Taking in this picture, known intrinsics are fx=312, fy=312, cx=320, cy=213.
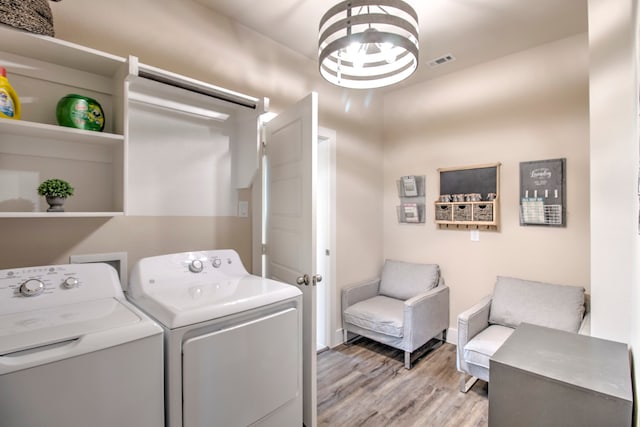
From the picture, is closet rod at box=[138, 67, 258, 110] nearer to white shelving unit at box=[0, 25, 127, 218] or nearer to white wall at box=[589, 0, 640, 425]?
white shelving unit at box=[0, 25, 127, 218]

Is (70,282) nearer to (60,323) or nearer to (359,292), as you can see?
(60,323)

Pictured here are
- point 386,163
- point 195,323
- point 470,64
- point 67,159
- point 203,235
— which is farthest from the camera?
point 386,163

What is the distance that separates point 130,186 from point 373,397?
2.17m

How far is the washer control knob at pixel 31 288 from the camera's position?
1265mm

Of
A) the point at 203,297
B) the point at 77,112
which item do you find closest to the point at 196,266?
the point at 203,297

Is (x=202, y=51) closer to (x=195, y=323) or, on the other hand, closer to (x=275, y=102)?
(x=275, y=102)

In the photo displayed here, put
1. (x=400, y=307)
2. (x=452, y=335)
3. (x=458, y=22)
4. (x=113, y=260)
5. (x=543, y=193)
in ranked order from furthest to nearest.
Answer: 1. (x=452, y=335)
2. (x=400, y=307)
3. (x=543, y=193)
4. (x=458, y=22)
5. (x=113, y=260)

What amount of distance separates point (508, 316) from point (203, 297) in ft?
7.88

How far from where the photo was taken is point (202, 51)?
7.04 feet

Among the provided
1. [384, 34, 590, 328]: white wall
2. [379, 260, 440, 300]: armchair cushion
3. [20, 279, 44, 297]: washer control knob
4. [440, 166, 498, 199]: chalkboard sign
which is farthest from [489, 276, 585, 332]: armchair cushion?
[20, 279, 44, 297]: washer control knob

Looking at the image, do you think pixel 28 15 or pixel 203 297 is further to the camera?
pixel 203 297

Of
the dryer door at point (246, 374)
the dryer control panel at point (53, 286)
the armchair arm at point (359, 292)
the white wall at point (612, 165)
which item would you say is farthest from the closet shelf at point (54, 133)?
the white wall at point (612, 165)

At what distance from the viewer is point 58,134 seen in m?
1.47

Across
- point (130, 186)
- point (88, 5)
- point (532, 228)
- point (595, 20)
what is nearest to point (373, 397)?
point (532, 228)
